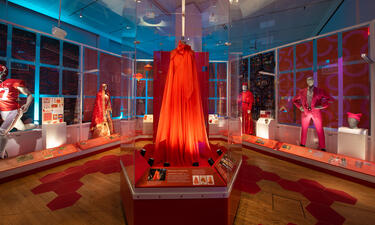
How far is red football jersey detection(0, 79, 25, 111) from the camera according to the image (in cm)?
286

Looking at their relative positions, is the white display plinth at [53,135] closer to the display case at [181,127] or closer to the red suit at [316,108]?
the display case at [181,127]

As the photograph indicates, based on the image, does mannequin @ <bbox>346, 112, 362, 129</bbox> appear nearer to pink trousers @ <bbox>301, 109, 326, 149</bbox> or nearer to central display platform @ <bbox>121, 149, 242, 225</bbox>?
pink trousers @ <bbox>301, 109, 326, 149</bbox>

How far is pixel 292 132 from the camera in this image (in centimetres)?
445

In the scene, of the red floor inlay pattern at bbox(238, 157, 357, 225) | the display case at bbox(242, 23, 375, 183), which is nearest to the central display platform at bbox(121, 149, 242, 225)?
the red floor inlay pattern at bbox(238, 157, 357, 225)

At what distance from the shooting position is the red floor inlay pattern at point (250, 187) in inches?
79.4

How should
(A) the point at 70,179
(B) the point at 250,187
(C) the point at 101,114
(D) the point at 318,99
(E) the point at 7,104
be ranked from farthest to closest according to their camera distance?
(C) the point at 101,114 < (D) the point at 318,99 < (E) the point at 7,104 < (A) the point at 70,179 < (B) the point at 250,187

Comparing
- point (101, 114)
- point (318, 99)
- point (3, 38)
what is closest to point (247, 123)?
point (318, 99)

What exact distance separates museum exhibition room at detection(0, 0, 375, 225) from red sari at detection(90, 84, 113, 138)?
3cm

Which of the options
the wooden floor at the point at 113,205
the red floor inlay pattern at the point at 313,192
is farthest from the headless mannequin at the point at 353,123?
the red floor inlay pattern at the point at 313,192

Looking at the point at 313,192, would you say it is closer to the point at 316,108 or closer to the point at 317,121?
the point at 317,121

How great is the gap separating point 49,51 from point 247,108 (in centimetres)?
559

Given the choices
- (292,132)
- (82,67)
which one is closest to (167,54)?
(82,67)

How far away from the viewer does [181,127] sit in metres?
2.27

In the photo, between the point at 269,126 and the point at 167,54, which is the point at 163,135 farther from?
the point at 269,126
